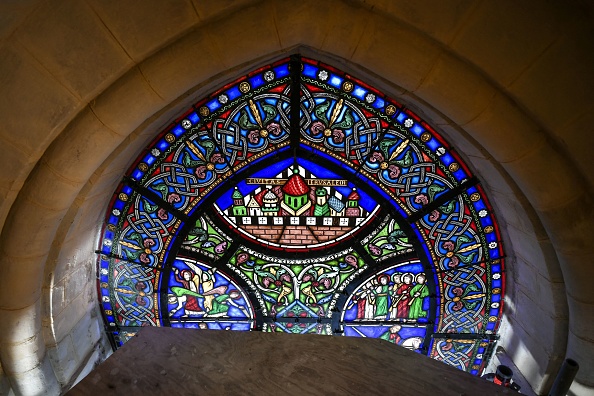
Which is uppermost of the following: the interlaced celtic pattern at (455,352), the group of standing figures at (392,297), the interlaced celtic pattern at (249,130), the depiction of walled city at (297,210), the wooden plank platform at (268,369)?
the interlaced celtic pattern at (249,130)

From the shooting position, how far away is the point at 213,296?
352 cm

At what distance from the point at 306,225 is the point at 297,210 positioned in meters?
0.16

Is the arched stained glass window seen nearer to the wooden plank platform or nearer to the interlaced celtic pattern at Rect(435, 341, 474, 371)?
the interlaced celtic pattern at Rect(435, 341, 474, 371)

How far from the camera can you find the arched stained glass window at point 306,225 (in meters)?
2.84

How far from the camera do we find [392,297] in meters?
3.43

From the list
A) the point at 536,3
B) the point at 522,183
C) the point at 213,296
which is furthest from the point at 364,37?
the point at 213,296

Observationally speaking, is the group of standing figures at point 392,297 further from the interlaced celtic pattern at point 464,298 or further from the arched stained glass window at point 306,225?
the interlaced celtic pattern at point 464,298

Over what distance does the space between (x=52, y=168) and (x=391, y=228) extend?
92.3 inches

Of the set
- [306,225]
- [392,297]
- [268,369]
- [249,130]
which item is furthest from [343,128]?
[268,369]

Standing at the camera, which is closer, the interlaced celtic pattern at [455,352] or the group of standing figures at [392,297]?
the group of standing figures at [392,297]

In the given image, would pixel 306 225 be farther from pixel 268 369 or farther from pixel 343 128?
pixel 268 369

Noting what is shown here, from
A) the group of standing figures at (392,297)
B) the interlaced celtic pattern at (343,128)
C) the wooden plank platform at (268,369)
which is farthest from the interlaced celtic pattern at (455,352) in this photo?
the wooden plank platform at (268,369)

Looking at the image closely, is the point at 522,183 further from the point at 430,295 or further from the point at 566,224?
the point at 430,295

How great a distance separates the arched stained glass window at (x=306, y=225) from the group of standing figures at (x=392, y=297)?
0.03ft
